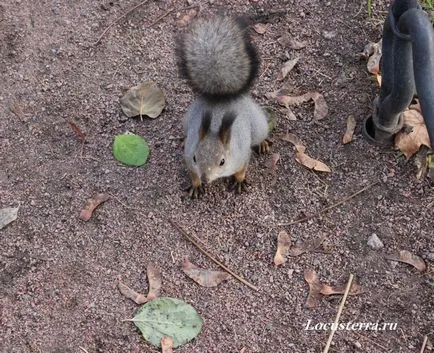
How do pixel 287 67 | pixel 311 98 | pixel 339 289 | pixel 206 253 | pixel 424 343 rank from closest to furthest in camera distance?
pixel 424 343, pixel 339 289, pixel 206 253, pixel 311 98, pixel 287 67

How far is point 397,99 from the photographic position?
2.21 m

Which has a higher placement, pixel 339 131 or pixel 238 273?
pixel 339 131

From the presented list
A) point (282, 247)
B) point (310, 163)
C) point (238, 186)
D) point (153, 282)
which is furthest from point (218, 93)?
point (153, 282)

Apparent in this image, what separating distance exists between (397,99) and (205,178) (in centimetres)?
76

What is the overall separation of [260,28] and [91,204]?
122 cm

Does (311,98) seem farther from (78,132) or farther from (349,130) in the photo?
(78,132)

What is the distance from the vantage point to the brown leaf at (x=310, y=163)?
98.3 inches

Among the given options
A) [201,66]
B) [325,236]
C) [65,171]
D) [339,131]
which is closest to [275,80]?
[339,131]

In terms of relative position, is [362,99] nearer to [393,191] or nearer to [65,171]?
[393,191]

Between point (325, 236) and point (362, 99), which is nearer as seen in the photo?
point (325, 236)

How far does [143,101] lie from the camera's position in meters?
2.71

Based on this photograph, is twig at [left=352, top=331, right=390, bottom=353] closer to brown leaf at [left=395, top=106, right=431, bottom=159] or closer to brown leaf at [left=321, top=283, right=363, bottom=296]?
brown leaf at [left=321, top=283, right=363, bottom=296]

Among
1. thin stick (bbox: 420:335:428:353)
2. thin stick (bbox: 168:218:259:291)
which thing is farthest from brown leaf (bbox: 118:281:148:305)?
thin stick (bbox: 420:335:428:353)

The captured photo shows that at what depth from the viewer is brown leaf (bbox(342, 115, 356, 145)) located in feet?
8.44
